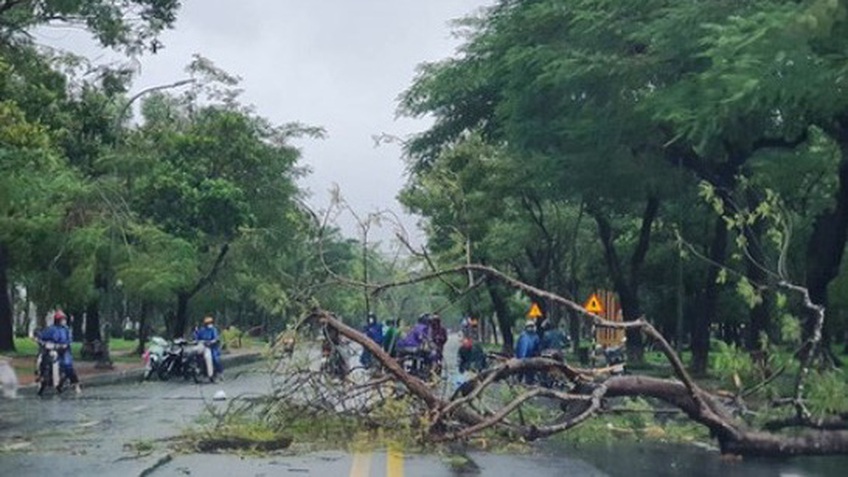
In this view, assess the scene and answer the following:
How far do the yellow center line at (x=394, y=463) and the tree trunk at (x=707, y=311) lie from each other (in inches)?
838

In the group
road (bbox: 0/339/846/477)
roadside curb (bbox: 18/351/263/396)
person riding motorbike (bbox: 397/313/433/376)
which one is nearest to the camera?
road (bbox: 0/339/846/477)

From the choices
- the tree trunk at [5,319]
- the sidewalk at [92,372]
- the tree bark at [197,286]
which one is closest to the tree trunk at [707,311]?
the sidewalk at [92,372]

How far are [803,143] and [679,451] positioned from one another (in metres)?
13.6

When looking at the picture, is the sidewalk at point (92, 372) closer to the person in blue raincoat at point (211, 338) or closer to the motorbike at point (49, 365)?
the person in blue raincoat at point (211, 338)

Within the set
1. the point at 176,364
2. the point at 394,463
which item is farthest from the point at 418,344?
the point at 394,463

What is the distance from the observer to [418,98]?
39750 mm

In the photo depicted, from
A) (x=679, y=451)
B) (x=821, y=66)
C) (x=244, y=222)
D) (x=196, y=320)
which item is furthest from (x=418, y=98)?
(x=196, y=320)

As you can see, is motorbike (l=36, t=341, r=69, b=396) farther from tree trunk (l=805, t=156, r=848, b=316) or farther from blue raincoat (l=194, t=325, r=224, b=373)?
tree trunk (l=805, t=156, r=848, b=316)

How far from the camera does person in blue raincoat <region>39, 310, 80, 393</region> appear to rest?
2720 centimetres

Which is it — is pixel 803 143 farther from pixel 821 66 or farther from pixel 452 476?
pixel 452 476

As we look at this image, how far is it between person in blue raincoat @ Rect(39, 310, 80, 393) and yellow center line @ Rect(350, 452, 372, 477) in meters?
14.1

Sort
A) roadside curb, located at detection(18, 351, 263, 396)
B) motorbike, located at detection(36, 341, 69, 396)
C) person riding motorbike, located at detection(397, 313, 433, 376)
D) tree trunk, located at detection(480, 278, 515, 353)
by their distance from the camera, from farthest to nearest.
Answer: tree trunk, located at detection(480, 278, 515, 353) < roadside curb, located at detection(18, 351, 263, 396) < motorbike, located at detection(36, 341, 69, 396) < person riding motorbike, located at detection(397, 313, 433, 376)

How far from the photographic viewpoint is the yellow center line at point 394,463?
13.4 metres

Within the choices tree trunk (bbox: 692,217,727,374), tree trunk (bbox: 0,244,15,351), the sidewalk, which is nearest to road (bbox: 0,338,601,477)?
the sidewalk
